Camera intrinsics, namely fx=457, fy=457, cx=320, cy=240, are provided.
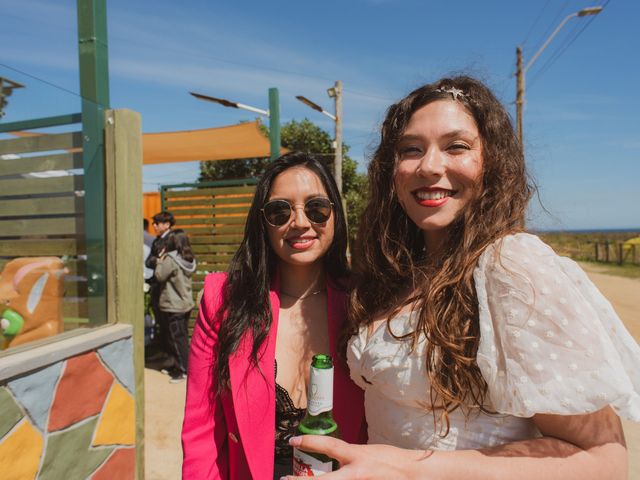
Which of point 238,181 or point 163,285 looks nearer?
point 163,285

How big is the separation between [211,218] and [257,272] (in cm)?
500

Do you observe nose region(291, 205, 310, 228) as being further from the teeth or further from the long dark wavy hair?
the teeth

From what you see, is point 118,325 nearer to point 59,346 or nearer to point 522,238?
point 59,346

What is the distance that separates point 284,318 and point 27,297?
Result: 1396 millimetres

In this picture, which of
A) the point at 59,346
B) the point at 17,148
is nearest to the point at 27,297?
the point at 59,346

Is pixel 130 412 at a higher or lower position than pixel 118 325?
lower

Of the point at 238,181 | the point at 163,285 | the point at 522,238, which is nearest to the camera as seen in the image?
the point at 522,238

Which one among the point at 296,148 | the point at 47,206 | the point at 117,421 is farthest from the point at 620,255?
the point at 47,206

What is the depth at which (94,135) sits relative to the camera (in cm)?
259

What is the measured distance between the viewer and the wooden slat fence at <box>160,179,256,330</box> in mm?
6488

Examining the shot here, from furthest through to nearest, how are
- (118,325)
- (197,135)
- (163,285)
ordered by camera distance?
(197,135), (163,285), (118,325)

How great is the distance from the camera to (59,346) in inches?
87.2

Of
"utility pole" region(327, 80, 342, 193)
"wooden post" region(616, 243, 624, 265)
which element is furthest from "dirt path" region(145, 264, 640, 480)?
"wooden post" region(616, 243, 624, 265)

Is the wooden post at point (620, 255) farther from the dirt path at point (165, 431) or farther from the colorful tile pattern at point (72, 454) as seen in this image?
the colorful tile pattern at point (72, 454)
